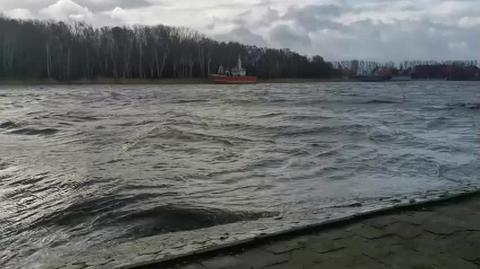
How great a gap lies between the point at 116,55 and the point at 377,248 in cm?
10501

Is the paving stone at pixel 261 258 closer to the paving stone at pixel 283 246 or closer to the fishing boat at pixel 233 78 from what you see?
the paving stone at pixel 283 246

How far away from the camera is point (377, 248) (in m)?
5.29

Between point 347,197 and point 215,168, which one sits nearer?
point 347,197

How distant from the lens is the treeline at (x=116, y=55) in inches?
3748

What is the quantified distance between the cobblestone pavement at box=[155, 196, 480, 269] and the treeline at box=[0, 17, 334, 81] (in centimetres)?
9325

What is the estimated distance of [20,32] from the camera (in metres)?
101

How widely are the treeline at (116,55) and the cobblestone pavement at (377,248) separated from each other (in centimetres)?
9325

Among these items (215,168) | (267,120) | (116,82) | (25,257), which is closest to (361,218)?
(25,257)

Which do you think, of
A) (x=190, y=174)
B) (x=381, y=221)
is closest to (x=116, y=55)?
(x=190, y=174)

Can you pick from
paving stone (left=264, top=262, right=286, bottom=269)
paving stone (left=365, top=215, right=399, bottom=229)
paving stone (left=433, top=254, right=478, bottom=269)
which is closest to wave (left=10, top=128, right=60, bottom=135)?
paving stone (left=365, top=215, right=399, bottom=229)

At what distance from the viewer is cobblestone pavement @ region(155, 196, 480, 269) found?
15.9ft

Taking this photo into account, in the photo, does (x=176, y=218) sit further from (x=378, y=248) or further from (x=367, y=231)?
(x=378, y=248)

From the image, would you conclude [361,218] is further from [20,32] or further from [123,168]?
[20,32]

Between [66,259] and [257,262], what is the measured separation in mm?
2236
